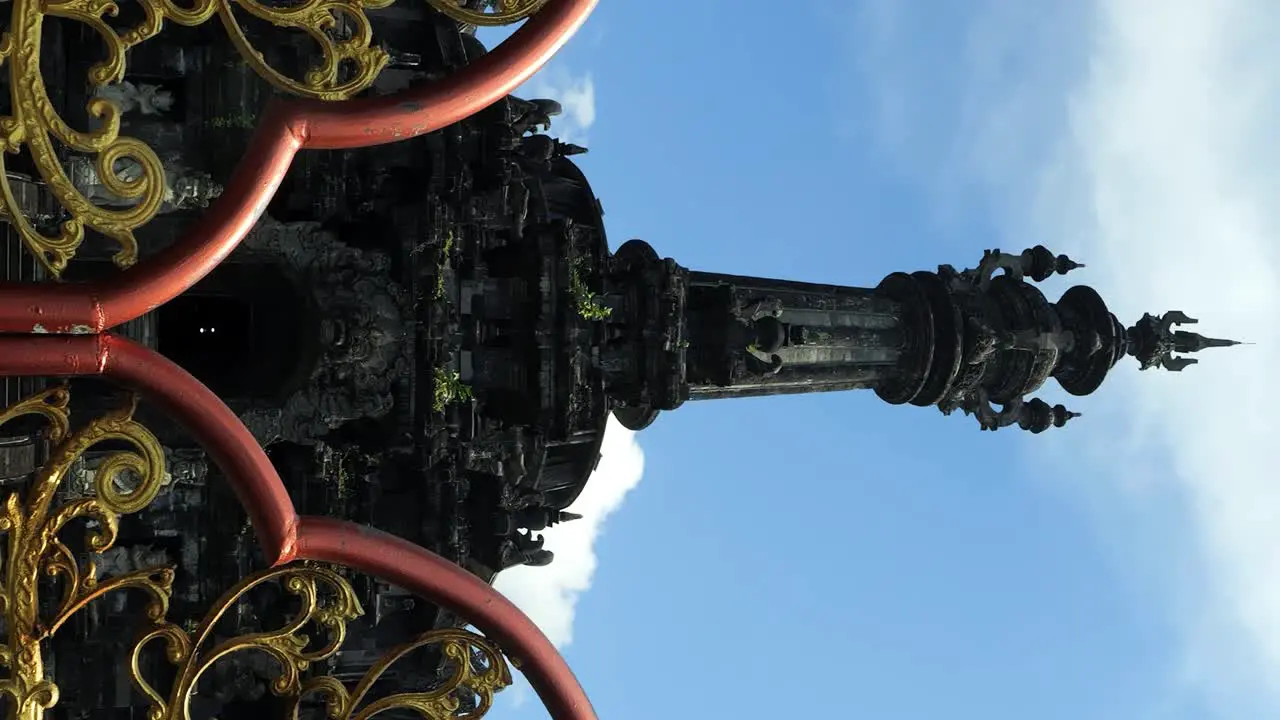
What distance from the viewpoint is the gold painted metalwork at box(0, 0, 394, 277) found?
8.46 metres

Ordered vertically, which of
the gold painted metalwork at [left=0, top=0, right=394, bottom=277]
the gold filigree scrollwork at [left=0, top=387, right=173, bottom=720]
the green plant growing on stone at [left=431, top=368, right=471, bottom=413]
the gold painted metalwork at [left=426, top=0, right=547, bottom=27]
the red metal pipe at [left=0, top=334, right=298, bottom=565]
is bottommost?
the gold filigree scrollwork at [left=0, top=387, right=173, bottom=720]

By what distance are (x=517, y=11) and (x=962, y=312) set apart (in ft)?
43.0

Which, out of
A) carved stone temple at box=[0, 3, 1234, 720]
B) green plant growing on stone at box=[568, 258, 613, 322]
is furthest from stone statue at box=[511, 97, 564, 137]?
green plant growing on stone at box=[568, 258, 613, 322]

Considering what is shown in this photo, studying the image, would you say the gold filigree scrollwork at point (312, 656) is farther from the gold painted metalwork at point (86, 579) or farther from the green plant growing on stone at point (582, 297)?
the green plant growing on stone at point (582, 297)

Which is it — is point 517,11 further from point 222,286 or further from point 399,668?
point 399,668

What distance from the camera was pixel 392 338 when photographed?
590 inches

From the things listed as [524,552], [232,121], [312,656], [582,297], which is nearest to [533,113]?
[582,297]

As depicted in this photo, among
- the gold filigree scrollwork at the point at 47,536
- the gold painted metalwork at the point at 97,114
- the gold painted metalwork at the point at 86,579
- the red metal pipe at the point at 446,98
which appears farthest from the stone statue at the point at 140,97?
the gold filigree scrollwork at the point at 47,536

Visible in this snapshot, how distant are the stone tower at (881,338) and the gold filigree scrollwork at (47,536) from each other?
28.0ft

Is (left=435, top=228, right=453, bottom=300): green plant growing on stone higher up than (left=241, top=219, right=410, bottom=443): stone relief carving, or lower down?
higher up

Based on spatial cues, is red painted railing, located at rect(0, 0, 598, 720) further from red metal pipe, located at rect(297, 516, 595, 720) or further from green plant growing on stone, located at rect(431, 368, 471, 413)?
green plant growing on stone, located at rect(431, 368, 471, 413)

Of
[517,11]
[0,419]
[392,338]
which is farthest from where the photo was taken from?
[392,338]

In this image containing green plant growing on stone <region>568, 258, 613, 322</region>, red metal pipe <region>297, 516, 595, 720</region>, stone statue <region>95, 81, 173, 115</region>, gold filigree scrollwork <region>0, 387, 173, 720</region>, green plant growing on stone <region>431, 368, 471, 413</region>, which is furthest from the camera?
green plant growing on stone <region>568, 258, 613, 322</region>

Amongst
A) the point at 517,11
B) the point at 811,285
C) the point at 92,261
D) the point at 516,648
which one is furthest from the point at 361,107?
the point at 811,285
